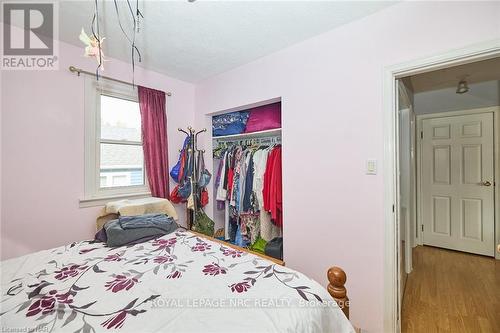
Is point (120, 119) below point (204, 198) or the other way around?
the other way around

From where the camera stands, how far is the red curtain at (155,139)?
2.43 meters

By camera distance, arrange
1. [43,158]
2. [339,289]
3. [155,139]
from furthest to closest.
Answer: [155,139] < [43,158] < [339,289]

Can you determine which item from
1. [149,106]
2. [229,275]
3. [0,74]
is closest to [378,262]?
[229,275]

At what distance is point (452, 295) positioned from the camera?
2.17 metres

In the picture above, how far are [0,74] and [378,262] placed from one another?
308 centimetres

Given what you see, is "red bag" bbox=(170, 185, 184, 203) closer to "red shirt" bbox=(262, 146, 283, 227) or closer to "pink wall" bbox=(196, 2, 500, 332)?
"red shirt" bbox=(262, 146, 283, 227)

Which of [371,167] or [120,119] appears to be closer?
[371,167]

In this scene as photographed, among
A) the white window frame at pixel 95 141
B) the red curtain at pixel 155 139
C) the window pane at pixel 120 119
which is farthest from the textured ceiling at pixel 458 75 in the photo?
the white window frame at pixel 95 141

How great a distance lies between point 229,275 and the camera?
114 centimetres

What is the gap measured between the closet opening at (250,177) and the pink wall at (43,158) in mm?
1347

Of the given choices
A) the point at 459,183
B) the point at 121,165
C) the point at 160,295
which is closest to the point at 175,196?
the point at 121,165

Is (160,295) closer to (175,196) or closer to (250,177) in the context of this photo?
(250,177)

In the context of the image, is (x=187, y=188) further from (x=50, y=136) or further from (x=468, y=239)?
(x=468, y=239)

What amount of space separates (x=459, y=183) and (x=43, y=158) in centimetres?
491
